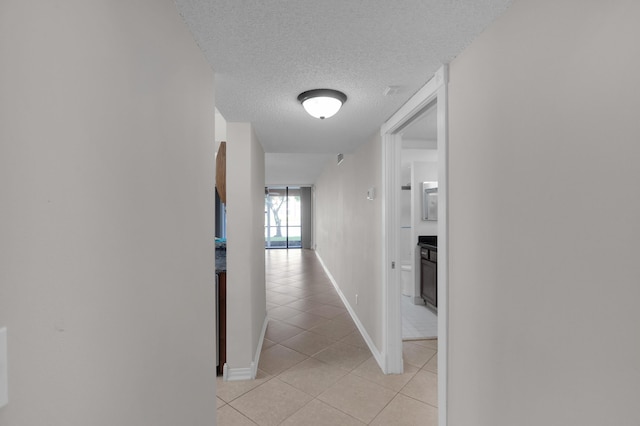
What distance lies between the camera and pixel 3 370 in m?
0.45

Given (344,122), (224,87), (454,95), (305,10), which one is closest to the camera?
(305,10)

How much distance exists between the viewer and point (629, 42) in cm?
73

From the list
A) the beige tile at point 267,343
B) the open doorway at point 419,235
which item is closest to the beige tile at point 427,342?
the open doorway at point 419,235

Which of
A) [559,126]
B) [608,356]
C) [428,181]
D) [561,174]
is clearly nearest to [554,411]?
[608,356]

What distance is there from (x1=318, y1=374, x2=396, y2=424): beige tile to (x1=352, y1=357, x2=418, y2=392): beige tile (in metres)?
0.06

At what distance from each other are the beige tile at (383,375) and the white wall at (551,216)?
118cm

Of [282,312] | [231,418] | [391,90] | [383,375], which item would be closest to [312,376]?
[383,375]

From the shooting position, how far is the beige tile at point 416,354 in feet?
9.48

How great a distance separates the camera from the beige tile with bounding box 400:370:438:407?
233cm

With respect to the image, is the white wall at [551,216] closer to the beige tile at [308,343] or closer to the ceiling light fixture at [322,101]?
the ceiling light fixture at [322,101]

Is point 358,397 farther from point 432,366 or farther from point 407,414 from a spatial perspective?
point 432,366

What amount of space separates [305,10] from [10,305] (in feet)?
3.98

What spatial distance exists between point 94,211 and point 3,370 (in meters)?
0.32

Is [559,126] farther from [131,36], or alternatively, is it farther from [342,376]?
[342,376]
